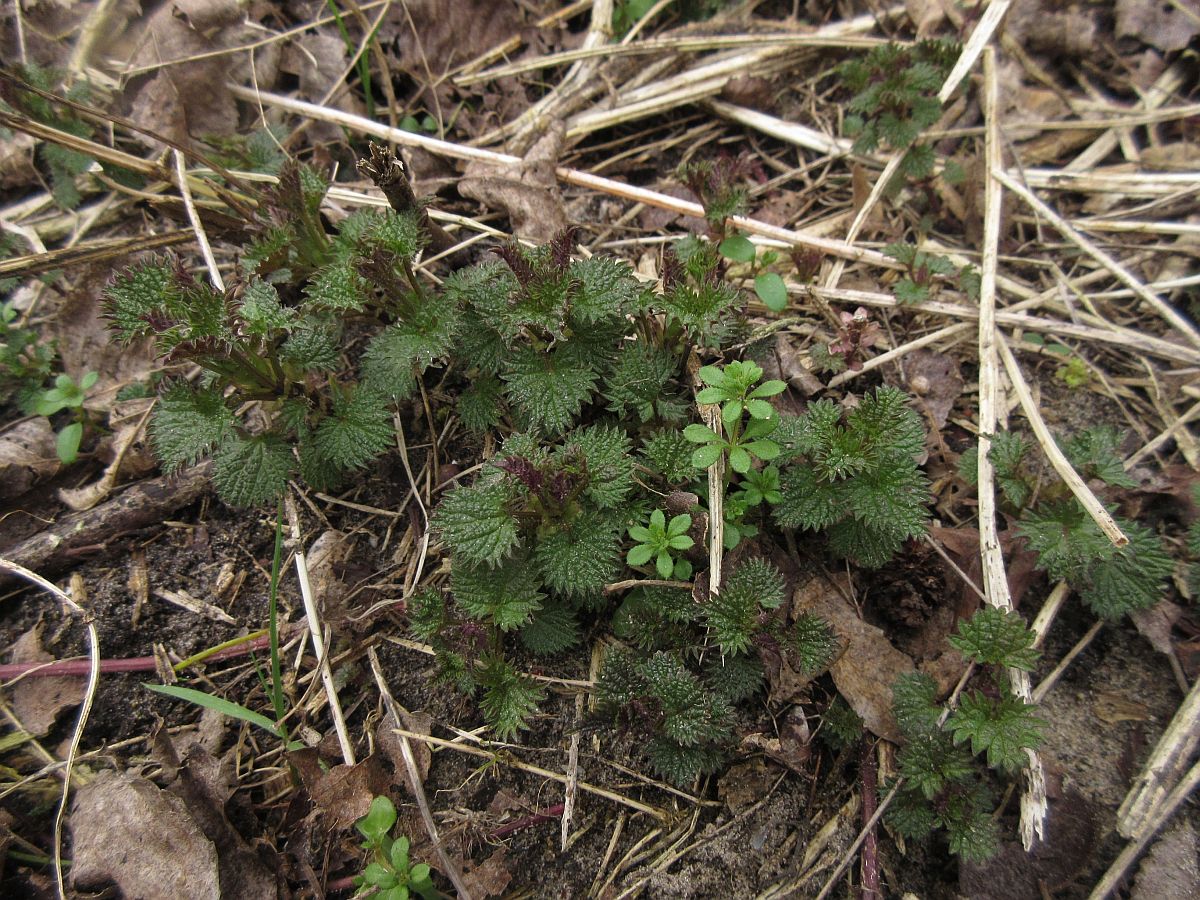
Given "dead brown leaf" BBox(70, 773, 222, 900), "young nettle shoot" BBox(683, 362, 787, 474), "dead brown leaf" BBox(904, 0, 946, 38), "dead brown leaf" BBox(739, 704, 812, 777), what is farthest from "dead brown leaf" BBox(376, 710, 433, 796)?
"dead brown leaf" BBox(904, 0, 946, 38)

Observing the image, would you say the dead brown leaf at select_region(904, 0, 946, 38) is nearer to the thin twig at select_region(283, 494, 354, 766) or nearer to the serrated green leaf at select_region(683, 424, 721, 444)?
the serrated green leaf at select_region(683, 424, 721, 444)

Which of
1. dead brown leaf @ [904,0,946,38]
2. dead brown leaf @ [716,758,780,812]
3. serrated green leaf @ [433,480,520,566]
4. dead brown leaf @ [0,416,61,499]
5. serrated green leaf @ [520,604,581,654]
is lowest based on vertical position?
dead brown leaf @ [716,758,780,812]

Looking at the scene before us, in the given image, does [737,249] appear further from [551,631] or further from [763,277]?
[551,631]

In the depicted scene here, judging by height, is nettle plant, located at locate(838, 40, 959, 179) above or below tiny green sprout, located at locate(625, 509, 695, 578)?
above

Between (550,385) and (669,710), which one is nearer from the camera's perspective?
(669,710)

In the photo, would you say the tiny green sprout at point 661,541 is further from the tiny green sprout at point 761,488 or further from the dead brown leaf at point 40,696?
the dead brown leaf at point 40,696

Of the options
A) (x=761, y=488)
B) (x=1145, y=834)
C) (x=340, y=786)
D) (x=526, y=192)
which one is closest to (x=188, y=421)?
(x=340, y=786)
